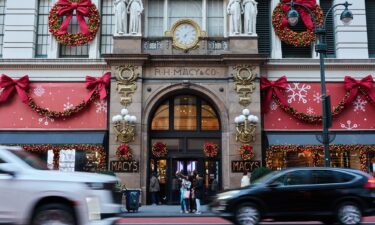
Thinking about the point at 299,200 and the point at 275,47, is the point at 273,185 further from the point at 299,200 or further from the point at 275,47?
the point at 275,47

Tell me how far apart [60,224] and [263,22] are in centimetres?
1902

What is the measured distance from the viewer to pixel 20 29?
24484 mm

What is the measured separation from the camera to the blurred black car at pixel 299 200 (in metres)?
12.3

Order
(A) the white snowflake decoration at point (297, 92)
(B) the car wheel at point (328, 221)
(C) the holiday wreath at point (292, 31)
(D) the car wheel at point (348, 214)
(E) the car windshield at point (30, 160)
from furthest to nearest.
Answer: (C) the holiday wreath at point (292, 31)
(A) the white snowflake decoration at point (297, 92)
(B) the car wheel at point (328, 221)
(D) the car wheel at point (348, 214)
(E) the car windshield at point (30, 160)

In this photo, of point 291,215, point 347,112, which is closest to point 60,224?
point 291,215

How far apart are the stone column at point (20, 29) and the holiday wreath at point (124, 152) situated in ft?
23.5

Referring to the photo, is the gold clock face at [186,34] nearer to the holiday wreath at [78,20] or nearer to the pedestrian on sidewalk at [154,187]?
the holiday wreath at [78,20]

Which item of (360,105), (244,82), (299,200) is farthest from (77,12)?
(299,200)

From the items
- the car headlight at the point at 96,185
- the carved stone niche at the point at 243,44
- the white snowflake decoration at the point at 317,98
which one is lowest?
the car headlight at the point at 96,185

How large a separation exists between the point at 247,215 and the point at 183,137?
12.0 m

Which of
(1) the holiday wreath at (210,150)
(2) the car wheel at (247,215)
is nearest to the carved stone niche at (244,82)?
(1) the holiday wreath at (210,150)

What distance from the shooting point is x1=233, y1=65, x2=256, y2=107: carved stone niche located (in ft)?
75.4

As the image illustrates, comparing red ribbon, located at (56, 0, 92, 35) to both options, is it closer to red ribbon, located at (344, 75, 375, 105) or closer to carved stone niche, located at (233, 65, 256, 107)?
carved stone niche, located at (233, 65, 256, 107)

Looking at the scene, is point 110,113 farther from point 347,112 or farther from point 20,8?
point 347,112
